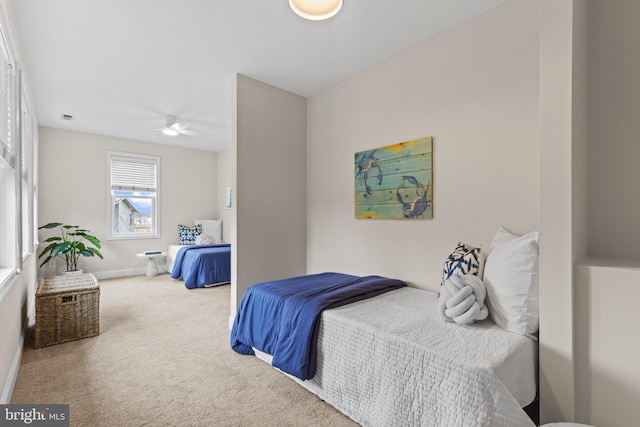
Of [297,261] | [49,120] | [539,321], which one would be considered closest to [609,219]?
[539,321]

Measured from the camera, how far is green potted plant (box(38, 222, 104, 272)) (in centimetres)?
425

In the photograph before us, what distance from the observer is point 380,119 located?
2.87 metres

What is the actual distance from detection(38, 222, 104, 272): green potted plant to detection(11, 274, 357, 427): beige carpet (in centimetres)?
181

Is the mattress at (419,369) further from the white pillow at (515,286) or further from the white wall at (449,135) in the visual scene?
the white wall at (449,135)

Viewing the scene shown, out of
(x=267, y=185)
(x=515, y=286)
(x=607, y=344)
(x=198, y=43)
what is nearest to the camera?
(x=607, y=344)

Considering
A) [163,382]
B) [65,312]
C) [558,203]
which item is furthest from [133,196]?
[558,203]

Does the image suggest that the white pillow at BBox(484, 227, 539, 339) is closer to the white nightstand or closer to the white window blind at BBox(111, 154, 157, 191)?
the white nightstand

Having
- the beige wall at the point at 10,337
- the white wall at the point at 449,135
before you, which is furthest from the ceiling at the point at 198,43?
the beige wall at the point at 10,337

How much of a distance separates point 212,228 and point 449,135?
521 cm

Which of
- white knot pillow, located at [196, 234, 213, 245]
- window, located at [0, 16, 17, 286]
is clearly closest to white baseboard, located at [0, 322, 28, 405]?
window, located at [0, 16, 17, 286]

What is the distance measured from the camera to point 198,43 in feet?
8.18

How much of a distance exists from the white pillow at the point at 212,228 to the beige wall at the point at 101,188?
214 mm

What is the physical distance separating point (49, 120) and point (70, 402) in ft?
14.4

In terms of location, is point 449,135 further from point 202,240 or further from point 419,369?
point 202,240
